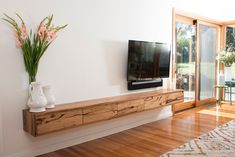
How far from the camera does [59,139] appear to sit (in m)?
2.94

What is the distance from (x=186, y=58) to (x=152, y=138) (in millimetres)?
2688

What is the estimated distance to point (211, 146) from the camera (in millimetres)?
2920

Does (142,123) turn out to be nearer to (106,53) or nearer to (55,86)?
(106,53)

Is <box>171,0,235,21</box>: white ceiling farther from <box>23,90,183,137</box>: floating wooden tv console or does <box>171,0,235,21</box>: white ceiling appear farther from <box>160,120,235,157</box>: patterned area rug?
<box>160,120,235,157</box>: patterned area rug

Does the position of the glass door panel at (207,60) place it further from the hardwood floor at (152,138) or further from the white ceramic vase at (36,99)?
the white ceramic vase at (36,99)

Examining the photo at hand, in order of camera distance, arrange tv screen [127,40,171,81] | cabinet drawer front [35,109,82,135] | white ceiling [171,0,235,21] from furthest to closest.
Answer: white ceiling [171,0,235,21]
tv screen [127,40,171,81]
cabinet drawer front [35,109,82,135]

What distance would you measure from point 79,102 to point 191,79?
11.1 feet

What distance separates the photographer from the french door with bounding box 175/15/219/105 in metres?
5.14

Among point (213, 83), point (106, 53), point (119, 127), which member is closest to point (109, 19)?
point (106, 53)

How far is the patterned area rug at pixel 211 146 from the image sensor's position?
106 inches

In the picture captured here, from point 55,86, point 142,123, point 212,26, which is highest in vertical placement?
point 212,26

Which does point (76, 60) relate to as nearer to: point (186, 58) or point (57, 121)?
point (57, 121)

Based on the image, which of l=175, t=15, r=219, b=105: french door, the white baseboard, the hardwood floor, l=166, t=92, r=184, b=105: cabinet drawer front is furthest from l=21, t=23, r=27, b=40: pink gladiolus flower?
l=175, t=15, r=219, b=105: french door

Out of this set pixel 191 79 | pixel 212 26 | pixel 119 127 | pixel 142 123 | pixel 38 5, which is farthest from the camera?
pixel 212 26
